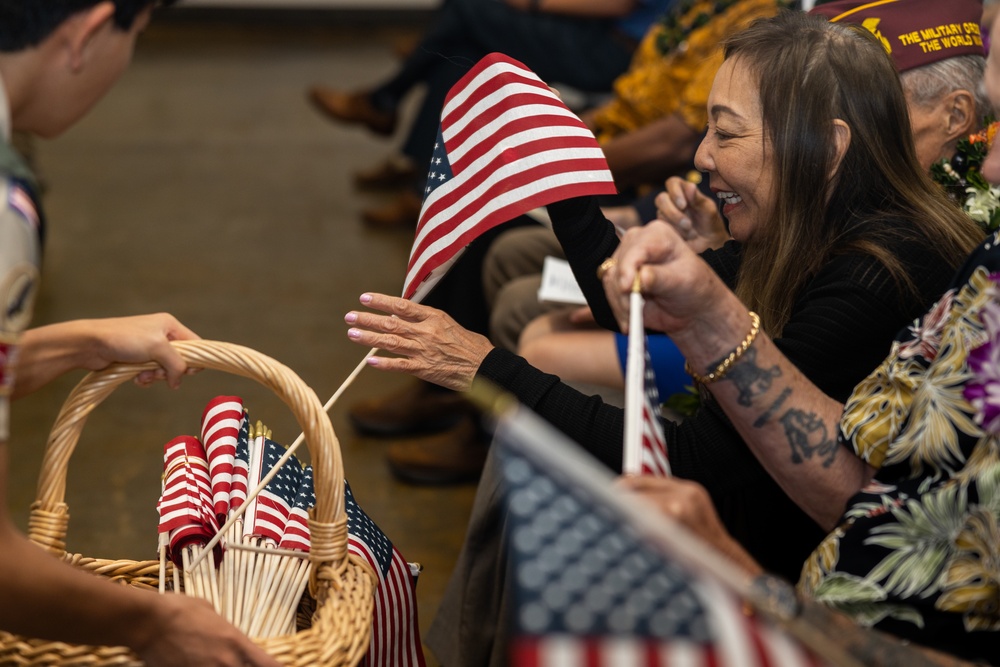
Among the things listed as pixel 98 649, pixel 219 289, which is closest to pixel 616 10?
pixel 219 289

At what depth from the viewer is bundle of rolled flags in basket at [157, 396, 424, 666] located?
1.40 meters

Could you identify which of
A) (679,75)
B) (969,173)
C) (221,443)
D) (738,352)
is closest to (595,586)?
(738,352)

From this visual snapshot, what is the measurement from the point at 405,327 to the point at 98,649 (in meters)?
0.61

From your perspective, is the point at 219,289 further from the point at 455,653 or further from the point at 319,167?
the point at 455,653

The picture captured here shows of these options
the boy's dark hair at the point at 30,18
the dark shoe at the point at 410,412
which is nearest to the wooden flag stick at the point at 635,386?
the boy's dark hair at the point at 30,18

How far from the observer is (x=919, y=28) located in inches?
76.9

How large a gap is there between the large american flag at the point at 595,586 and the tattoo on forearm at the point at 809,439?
1.48ft

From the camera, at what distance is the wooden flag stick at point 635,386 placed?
1.08 m

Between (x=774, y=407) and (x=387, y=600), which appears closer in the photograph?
(x=774, y=407)

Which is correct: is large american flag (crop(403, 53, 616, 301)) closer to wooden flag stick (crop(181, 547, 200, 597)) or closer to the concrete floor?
wooden flag stick (crop(181, 547, 200, 597))

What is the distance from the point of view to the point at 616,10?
3422 millimetres

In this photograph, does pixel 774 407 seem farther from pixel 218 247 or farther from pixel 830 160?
pixel 218 247

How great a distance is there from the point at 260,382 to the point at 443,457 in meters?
1.61

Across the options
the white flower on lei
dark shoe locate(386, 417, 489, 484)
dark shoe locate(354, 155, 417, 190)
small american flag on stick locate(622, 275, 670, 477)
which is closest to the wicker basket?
small american flag on stick locate(622, 275, 670, 477)
